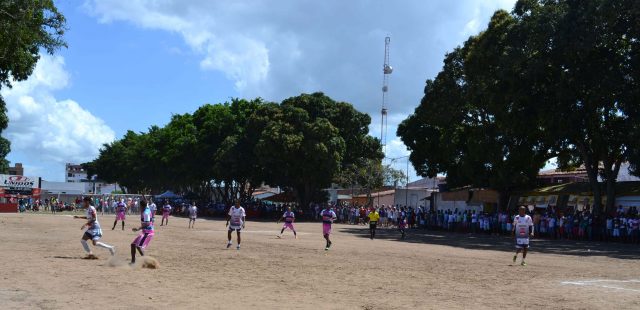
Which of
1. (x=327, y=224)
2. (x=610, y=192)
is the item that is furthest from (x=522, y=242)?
(x=610, y=192)

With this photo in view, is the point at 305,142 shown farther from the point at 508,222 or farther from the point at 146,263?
the point at 146,263

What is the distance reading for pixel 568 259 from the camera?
24031 mm

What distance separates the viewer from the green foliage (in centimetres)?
5409

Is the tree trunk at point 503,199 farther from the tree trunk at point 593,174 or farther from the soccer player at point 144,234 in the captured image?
the soccer player at point 144,234

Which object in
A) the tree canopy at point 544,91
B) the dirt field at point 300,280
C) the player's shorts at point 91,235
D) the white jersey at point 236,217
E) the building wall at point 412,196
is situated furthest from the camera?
the building wall at point 412,196

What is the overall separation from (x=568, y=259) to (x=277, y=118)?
3522 cm

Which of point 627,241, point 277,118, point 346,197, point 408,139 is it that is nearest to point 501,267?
point 627,241

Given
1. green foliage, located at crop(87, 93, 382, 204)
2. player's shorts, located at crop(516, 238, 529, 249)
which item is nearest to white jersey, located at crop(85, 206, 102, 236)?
player's shorts, located at crop(516, 238, 529, 249)

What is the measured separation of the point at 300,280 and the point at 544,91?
2642 cm

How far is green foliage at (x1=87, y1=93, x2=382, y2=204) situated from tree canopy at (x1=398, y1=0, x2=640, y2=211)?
33.5 feet

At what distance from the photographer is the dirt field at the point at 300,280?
11609 mm

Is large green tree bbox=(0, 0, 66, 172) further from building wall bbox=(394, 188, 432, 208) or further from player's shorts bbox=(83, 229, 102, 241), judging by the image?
building wall bbox=(394, 188, 432, 208)

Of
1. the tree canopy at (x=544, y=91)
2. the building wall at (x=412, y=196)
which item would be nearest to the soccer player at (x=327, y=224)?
the tree canopy at (x=544, y=91)

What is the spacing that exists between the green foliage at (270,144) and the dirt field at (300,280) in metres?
30.5
